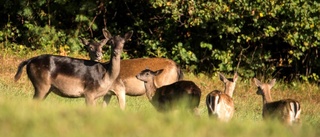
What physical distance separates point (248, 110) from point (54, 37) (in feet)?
25.4

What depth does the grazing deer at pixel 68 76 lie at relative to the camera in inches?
506

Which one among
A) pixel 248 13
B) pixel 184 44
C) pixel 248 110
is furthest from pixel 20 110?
pixel 184 44

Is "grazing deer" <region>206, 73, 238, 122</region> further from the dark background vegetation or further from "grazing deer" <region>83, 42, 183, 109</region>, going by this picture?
the dark background vegetation

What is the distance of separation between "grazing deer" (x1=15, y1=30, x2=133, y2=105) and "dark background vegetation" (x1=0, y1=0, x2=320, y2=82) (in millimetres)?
7270

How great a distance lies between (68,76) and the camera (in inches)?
509

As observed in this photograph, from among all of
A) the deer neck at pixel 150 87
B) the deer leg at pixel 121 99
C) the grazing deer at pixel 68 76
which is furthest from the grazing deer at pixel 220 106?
the deer leg at pixel 121 99

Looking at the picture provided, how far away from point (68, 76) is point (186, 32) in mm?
9686

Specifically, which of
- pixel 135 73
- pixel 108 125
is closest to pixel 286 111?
pixel 135 73

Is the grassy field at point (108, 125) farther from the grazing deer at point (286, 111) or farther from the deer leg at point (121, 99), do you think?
the deer leg at point (121, 99)

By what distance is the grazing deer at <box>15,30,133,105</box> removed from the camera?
1284cm

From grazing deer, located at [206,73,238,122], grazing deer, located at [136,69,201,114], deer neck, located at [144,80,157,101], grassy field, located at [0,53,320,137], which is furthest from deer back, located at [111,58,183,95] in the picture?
grassy field, located at [0,53,320,137]

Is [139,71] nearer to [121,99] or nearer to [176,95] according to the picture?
[121,99]

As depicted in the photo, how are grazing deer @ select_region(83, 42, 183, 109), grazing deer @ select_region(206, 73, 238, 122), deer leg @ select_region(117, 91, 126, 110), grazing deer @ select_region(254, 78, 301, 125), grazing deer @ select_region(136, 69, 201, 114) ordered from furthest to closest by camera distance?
grazing deer @ select_region(83, 42, 183, 109) → deer leg @ select_region(117, 91, 126, 110) → grazing deer @ select_region(136, 69, 201, 114) → grazing deer @ select_region(206, 73, 238, 122) → grazing deer @ select_region(254, 78, 301, 125)

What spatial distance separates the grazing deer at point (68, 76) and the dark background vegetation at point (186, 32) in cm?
727
